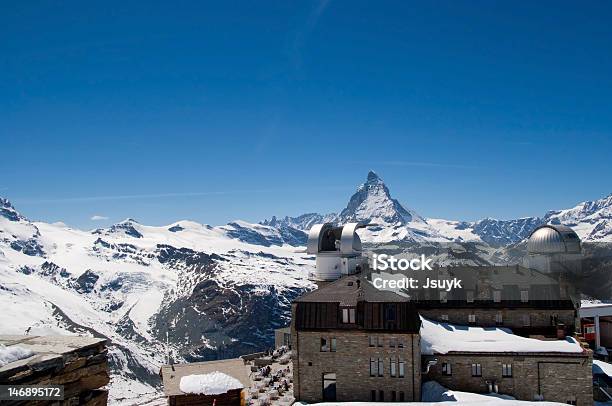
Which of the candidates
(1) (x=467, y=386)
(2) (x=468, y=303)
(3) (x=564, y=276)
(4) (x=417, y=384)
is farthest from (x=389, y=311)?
(3) (x=564, y=276)

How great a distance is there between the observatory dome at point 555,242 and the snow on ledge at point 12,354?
6990 cm

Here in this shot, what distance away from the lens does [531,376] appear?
40531 millimetres

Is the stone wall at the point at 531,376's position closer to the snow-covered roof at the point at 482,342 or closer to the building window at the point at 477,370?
the building window at the point at 477,370

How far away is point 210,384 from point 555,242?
184ft

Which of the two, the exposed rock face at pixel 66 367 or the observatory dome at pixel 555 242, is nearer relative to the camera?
the exposed rock face at pixel 66 367

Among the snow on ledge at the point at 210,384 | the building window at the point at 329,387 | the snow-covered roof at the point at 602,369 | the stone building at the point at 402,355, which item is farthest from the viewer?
the snow-covered roof at the point at 602,369

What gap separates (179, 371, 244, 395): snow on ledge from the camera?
25.3m

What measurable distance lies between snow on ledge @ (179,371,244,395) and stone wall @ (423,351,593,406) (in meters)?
20.9

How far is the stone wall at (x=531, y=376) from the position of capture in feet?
131

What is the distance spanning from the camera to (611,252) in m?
128

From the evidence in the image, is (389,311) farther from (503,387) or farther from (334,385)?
(503,387)

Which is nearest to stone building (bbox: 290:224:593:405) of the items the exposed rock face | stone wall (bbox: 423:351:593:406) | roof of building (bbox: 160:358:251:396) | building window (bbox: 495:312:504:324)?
stone wall (bbox: 423:351:593:406)

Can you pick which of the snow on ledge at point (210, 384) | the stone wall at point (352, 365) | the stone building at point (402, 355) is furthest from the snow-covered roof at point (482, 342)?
the snow on ledge at point (210, 384)

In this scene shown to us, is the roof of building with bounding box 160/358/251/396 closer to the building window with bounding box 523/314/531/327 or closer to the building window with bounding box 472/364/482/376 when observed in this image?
the building window with bounding box 472/364/482/376
